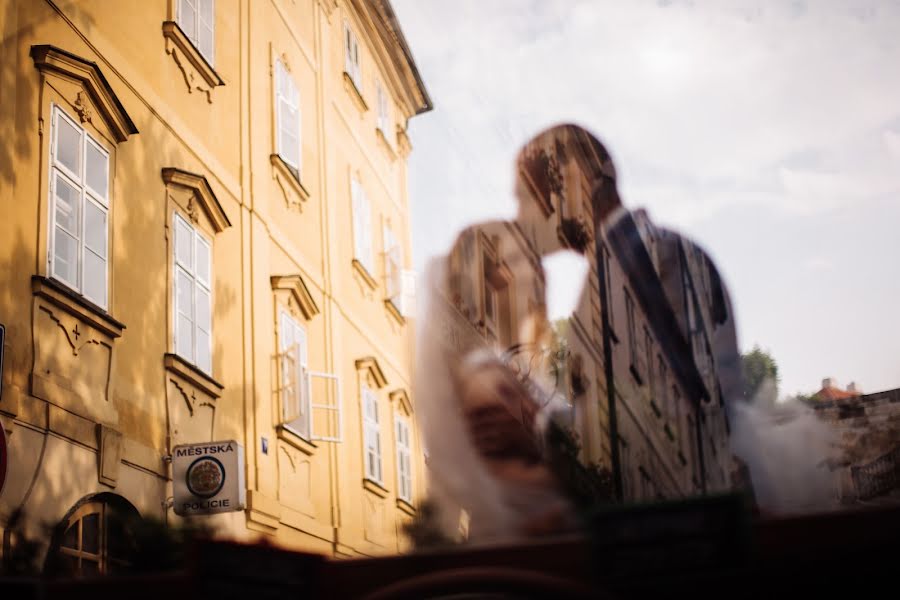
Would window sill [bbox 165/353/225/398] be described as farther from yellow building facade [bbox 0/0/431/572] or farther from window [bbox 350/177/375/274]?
window [bbox 350/177/375/274]

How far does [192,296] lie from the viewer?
6.86m

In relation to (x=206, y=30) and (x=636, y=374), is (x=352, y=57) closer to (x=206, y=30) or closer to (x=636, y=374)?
(x=206, y=30)

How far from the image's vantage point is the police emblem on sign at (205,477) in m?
6.06

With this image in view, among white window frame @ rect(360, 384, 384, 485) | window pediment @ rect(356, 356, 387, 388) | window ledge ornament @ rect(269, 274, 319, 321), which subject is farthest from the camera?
window pediment @ rect(356, 356, 387, 388)

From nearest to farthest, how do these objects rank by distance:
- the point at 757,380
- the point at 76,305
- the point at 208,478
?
the point at 76,305 → the point at 208,478 → the point at 757,380

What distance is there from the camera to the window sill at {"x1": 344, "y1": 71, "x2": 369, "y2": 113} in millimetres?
10828

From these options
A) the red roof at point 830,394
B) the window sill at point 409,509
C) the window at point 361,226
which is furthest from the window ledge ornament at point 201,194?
the red roof at point 830,394

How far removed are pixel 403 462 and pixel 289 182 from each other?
333 cm

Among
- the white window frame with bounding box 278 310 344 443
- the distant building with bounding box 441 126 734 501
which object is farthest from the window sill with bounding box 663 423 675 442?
the white window frame with bounding box 278 310 344 443

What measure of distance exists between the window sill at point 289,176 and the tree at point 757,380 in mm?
5761

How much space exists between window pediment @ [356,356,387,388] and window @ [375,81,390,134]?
266cm

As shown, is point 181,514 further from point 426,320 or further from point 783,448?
point 783,448

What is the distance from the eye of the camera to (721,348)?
40.6 feet

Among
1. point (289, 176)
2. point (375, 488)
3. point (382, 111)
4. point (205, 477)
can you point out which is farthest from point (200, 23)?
point (382, 111)
